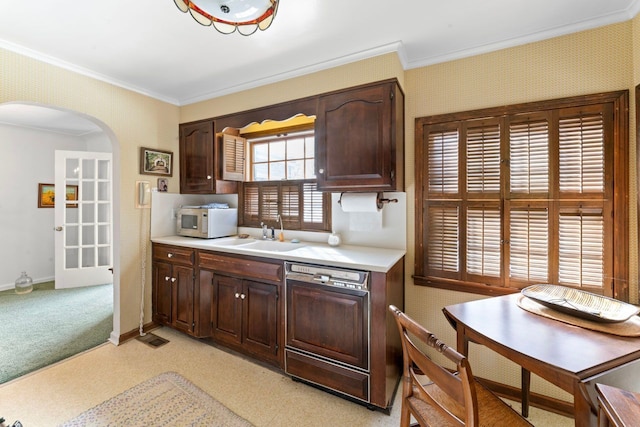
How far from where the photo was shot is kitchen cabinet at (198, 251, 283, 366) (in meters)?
2.14

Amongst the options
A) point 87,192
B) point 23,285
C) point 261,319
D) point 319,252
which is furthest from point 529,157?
point 23,285

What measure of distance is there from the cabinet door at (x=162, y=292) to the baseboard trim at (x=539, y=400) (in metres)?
2.99

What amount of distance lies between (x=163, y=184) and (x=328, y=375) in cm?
266

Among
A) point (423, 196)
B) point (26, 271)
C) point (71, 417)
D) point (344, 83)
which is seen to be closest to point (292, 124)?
point (344, 83)

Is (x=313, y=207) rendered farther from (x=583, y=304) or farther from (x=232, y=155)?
(x=583, y=304)

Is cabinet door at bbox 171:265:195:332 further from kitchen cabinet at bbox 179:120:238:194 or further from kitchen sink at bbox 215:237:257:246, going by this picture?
kitchen cabinet at bbox 179:120:238:194

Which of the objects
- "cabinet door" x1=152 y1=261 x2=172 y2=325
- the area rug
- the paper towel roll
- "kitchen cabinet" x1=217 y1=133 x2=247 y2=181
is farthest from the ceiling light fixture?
"cabinet door" x1=152 y1=261 x2=172 y2=325

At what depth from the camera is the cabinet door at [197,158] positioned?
2.93 meters

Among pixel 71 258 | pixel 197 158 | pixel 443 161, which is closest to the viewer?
pixel 443 161

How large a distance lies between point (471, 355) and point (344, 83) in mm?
2412

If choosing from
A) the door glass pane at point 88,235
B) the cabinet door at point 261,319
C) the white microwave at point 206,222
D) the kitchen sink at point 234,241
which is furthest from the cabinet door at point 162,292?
the door glass pane at point 88,235

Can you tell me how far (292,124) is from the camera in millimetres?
2861

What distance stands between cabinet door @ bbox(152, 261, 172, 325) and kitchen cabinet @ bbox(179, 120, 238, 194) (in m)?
0.90

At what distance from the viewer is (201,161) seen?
9.85 feet
